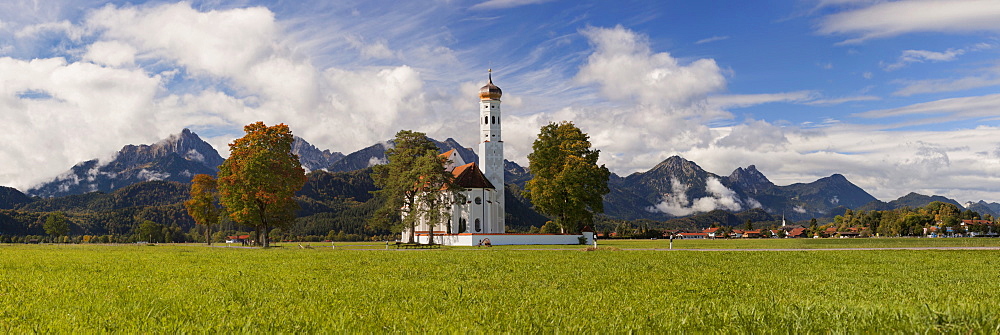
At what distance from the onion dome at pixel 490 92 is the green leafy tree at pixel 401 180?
83.2ft

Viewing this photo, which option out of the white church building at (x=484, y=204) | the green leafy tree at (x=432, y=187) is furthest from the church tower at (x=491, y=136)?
the green leafy tree at (x=432, y=187)

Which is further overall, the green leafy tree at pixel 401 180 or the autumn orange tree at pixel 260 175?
the green leafy tree at pixel 401 180

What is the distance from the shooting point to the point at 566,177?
216 ft

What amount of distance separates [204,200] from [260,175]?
23172 millimetres

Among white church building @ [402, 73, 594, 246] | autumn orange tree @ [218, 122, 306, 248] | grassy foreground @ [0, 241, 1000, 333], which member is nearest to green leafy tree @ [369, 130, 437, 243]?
A: white church building @ [402, 73, 594, 246]

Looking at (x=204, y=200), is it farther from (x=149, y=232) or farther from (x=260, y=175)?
(x=149, y=232)

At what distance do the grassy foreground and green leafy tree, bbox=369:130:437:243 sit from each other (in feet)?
162

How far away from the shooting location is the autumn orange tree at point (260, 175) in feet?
190

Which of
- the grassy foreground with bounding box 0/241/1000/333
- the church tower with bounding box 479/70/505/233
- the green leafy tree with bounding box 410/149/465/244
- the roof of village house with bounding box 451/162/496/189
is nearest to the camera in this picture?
the grassy foreground with bounding box 0/241/1000/333

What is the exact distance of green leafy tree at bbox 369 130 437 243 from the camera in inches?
2618

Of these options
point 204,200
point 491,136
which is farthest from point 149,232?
point 491,136

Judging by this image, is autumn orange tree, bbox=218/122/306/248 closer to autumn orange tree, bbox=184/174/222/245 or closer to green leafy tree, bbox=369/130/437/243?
green leafy tree, bbox=369/130/437/243

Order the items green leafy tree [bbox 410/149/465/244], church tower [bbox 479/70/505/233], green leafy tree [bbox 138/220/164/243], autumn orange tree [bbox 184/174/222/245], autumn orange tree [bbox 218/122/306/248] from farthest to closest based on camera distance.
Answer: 1. green leafy tree [bbox 138/220/164/243]
2. church tower [bbox 479/70/505/233]
3. autumn orange tree [bbox 184/174/222/245]
4. green leafy tree [bbox 410/149/465/244]
5. autumn orange tree [bbox 218/122/306/248]

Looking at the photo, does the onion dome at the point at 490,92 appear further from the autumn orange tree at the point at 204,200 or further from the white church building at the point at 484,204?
the autumn orange tree at the point at 204,200
